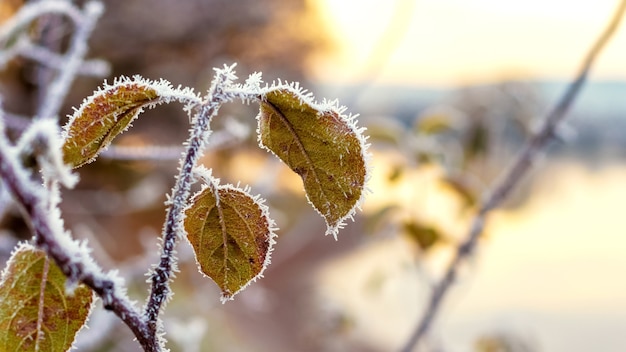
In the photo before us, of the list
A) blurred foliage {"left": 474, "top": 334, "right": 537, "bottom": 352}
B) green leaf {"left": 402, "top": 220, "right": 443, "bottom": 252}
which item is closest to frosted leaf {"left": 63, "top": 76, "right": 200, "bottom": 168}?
green leaf {"left": 402, "top": 220, "right": 443, "bottom": 252}

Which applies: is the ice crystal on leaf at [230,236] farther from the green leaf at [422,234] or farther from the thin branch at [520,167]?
the green leaf at [422,234]

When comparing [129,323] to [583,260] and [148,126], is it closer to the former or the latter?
[148,126]

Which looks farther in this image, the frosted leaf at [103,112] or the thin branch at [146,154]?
the thin branch at [146,154]

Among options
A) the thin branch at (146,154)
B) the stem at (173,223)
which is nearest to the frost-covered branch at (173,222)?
the stem at (173,223)

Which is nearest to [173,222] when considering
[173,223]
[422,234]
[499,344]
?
[173,223]

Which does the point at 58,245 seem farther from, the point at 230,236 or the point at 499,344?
the point at 499,344

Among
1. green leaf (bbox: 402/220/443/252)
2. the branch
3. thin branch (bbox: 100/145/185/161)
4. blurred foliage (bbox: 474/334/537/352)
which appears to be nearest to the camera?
the branch

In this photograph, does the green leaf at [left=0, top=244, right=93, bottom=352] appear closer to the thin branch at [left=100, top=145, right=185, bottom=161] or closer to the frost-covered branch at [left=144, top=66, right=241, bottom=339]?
the frost-covered branch at [left=144, top=66, right=241, bottom=339]
